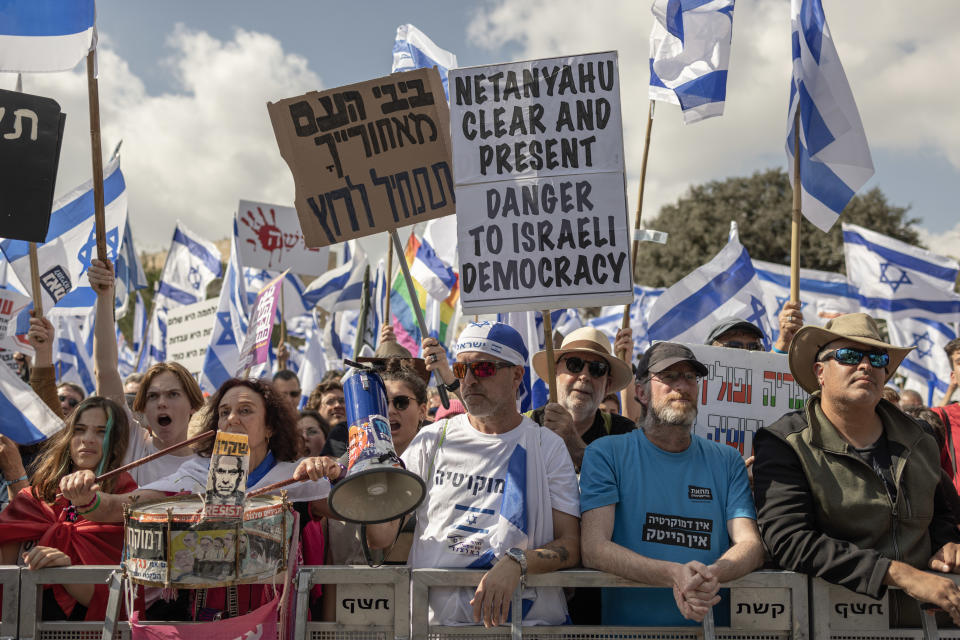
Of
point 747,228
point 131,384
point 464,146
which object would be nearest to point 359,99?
point 464,146

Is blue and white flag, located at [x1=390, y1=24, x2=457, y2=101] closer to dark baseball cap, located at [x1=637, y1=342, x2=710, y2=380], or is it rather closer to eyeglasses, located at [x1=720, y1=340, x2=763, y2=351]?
eyeglasses, located at [x1=720, y1=340, x2=763, y2=351]

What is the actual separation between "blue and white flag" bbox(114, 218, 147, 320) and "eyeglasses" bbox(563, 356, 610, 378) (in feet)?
22.6

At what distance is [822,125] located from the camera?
5.15 m

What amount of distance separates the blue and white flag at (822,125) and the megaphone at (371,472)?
337 cm

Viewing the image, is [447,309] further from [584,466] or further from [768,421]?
[584,466]

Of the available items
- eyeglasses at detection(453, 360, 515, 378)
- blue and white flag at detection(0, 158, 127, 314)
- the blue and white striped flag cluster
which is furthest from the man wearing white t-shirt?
the blue and white striped flag cluster

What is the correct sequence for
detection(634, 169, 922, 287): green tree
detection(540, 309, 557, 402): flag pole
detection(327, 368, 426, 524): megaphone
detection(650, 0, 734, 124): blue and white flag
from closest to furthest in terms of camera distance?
detection(327, 368, 426, 524): megaphone → detection(540, 309, 557, 402): flag pole → detection(650, 0, 734, 124): blue and white flag → detection(634, 169, 922, 287): green tree

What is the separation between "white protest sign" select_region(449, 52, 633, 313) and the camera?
404 centimetres

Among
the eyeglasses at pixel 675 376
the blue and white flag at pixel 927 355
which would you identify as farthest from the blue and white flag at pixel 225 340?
the blue and white flag at pixel 927 355

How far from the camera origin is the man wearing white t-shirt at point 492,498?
306cm

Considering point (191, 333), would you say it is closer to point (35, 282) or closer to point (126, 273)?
point (126, 273)

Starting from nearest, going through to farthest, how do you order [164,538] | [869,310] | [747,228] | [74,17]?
[164,538]
[74,17]
[869,310]
[747,228]

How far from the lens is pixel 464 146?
4.16 m

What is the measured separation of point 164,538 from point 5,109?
2846mm
